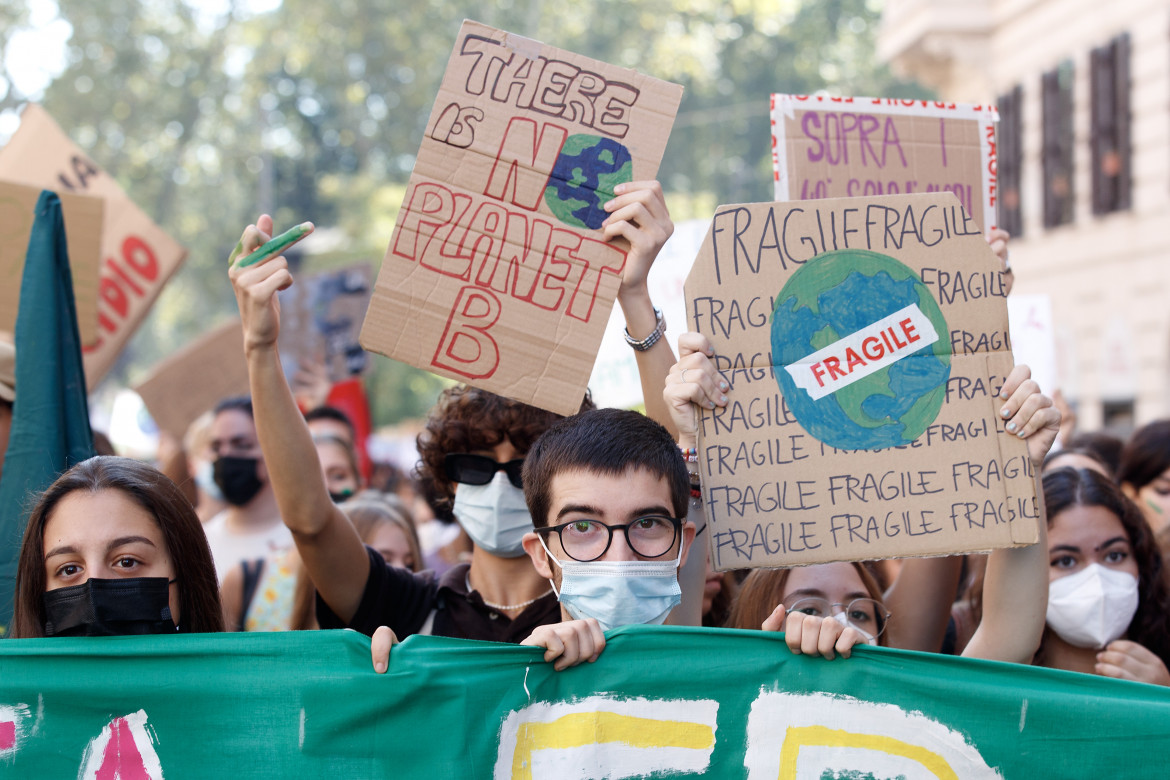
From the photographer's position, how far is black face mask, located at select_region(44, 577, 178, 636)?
7.12ft

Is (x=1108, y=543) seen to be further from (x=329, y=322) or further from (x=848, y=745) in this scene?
(x=329, y=322)

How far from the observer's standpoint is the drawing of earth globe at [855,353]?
2445mm

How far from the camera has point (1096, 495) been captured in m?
3.16

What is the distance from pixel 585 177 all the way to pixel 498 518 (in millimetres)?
826

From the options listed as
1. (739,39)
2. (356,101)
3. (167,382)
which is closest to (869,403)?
(167,382)

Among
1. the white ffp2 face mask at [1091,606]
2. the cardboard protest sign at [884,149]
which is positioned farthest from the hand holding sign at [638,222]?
the white ffp2 face mask at [1091,606]

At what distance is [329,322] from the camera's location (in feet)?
22.4

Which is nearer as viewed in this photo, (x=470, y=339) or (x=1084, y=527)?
(x=470, y=339)

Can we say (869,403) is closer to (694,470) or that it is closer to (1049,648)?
(694,470)

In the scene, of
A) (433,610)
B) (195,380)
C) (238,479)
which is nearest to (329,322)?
(195,380)

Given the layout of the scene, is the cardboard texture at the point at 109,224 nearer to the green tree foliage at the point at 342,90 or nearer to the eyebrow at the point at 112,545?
the eyebrow at the point at 112,545

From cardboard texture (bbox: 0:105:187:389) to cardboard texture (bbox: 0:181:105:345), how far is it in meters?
0.57

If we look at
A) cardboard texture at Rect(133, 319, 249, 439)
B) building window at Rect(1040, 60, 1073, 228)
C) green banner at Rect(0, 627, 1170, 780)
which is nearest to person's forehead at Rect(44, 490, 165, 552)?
green banner at Rect(0, 627, 1170, 780)

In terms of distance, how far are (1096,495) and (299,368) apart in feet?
15.3
